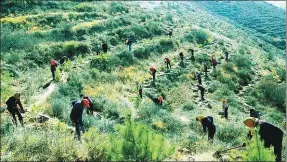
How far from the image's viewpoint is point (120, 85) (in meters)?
22.6

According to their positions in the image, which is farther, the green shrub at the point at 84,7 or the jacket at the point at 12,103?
the green shrub at the point at 84,7

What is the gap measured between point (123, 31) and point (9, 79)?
61.1 feet

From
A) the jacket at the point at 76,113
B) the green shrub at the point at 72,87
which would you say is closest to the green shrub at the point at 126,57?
the green shrub at the point at 72,87

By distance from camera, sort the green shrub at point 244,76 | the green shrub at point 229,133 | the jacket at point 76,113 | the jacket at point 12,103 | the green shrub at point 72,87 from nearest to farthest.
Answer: the jacket at point 76,113
the jacket at point 12,103
the green shrub at point 229,133
the green shrub at point 72,87
the green shrub at point 244,76

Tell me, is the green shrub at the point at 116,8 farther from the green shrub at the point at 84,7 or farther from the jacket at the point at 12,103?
the jacket at the point at 12,103

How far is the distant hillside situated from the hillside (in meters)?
27.9

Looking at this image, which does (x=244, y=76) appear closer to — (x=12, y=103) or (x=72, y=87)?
(x=72, y=87)

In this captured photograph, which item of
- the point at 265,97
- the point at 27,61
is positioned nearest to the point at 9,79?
the point at 27,61

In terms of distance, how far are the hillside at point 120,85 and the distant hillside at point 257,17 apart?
27854mm

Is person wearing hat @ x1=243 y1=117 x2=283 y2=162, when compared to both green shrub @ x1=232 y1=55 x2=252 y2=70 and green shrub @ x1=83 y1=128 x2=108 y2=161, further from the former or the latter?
green shrub @ x1=232 y1=55 x2=252 y2=70

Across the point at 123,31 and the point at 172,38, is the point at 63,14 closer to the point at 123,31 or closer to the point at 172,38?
the point at 123,31

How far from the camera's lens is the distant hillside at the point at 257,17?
6862cm

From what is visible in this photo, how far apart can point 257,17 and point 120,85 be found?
67.4 metres

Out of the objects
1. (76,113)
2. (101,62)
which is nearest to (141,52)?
(101,62)
